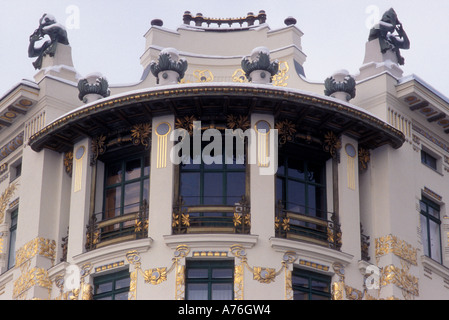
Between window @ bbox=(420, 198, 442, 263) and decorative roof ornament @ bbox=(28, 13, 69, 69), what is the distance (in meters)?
12.4

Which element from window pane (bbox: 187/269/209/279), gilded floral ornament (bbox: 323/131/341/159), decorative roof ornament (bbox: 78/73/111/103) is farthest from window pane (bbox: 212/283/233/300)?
decorative roof ornament (bbox: 78/73/111/103)

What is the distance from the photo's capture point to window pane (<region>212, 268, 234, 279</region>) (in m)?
43.1

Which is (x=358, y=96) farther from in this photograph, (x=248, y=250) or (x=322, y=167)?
(x=248, y=250)

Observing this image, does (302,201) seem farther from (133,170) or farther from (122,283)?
(122,283)

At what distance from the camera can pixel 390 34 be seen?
4916 cm

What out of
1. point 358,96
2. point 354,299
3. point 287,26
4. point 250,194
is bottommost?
point 354,299

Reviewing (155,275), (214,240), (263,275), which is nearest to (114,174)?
(155,275)

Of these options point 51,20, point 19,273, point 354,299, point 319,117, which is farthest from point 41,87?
point 354,299

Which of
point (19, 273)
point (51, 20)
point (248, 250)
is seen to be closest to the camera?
point (248, 250)

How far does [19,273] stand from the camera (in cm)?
4594

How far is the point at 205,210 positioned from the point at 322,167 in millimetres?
4141

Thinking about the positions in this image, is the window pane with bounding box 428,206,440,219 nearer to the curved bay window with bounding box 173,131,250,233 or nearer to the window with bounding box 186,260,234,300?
the curved bay window with bounding box 173,131,250,233

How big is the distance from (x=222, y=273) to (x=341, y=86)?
23.6 ft

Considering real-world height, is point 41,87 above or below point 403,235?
above
